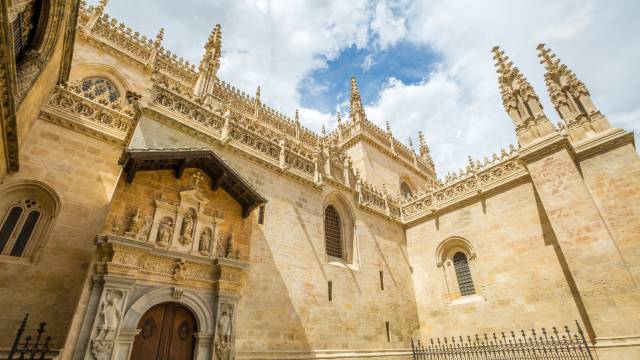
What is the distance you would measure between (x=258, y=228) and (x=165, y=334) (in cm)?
415

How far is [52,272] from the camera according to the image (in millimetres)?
7949

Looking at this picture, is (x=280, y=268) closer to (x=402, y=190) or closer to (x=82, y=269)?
(x=82, y=269)

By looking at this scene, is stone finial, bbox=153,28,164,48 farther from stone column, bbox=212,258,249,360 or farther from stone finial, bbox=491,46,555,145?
stone finial, bbox=491,46,555,145

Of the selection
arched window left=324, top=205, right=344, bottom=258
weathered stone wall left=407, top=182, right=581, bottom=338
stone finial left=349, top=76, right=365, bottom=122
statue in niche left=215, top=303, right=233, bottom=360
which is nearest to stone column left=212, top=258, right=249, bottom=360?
statue in niche left=215, top=303, right=233, bottom=360

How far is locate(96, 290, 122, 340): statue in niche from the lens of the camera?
615 centimetres

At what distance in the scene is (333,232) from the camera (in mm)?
14344

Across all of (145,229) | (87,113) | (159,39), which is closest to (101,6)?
(159,39)

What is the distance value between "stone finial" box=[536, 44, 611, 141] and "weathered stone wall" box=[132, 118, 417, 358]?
32.6ft

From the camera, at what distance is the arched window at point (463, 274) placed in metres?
14.4

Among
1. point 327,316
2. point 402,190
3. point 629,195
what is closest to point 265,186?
point 327,316

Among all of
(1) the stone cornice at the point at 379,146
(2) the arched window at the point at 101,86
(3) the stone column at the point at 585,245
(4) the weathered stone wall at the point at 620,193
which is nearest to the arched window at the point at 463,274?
(3) the stone column at the point at 585,245

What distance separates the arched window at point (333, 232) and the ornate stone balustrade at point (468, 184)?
17.0 ft

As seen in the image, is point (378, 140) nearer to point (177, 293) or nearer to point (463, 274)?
point (463, 274)

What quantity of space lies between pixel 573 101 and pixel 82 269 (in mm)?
19415
